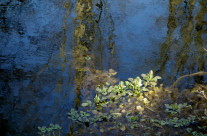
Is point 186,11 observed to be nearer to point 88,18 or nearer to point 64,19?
point 88,18

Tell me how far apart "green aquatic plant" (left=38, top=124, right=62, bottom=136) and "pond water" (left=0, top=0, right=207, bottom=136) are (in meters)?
0.06

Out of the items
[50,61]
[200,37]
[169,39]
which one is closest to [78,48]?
[50,61]

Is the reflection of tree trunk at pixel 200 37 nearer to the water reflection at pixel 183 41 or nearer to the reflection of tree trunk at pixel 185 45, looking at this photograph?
the water reflection at pixel 183 41

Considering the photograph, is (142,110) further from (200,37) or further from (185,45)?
(200,37)

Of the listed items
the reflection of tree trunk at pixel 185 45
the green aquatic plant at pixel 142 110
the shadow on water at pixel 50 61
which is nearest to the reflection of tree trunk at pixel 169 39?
the reflection of tree trunk at pixel 185 45

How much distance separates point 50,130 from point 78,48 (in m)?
1.65

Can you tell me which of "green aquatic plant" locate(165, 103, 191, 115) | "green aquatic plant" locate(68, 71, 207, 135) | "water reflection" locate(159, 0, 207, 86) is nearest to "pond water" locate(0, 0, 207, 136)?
"water reflection" locate(159, 0, 207, 86)

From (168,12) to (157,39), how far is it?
0.90 meters

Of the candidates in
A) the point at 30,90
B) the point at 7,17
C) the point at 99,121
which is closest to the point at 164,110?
the point at 99,121

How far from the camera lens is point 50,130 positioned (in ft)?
10.1

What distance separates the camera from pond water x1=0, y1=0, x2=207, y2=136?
3471mm

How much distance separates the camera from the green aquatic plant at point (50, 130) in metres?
3.05

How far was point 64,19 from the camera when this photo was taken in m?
5.05

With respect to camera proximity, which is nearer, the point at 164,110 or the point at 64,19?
the point at 164,110
